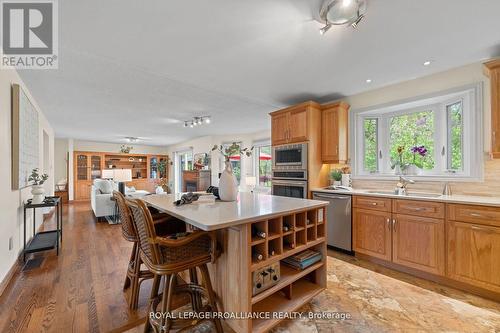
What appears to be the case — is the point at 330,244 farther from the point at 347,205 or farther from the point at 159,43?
the point at 159,43

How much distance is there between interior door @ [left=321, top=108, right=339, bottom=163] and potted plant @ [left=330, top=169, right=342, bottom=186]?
21 centimetres

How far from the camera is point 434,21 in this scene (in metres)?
1.68

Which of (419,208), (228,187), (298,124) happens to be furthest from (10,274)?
(419,208)

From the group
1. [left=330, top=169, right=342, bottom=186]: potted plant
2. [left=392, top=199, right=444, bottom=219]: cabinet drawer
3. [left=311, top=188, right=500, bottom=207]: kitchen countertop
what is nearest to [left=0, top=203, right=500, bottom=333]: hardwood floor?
[left=392, top=199, right=444, bottom=219]: cabinet drawer

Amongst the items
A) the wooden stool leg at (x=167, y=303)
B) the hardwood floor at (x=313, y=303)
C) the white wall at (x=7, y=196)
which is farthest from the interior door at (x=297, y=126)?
the white wall at (x=7, y=196)

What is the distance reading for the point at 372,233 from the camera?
2656 mm

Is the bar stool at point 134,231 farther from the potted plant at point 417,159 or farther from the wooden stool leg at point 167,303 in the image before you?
the potted plant at point 417,159

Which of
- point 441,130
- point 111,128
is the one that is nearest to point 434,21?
point 441,130

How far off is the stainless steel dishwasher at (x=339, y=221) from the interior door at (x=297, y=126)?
943 mm

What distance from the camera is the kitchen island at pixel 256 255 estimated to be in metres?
1.34

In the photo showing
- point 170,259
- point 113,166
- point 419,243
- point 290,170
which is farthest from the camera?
point 113,166

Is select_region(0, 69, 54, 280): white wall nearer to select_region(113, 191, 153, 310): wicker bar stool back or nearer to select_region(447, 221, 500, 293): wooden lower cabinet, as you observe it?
select_region(113, 191, 153, 310): wicker bar stool back

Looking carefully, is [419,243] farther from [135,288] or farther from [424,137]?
[135,288]

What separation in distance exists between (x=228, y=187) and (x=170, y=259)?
829 mm
